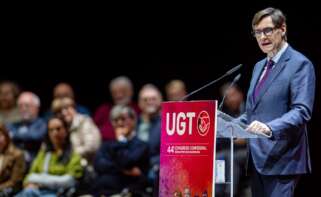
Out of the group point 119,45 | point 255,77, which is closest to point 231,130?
point 255,77

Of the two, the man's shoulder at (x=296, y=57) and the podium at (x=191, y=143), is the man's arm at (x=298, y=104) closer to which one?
the man's shoulder at (x=296, y=57)

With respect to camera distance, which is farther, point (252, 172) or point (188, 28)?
point (188, 28)

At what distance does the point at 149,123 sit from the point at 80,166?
2.70ft

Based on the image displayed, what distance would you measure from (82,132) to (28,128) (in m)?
0.64

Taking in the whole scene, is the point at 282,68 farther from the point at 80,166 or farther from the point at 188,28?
the point at 188,28

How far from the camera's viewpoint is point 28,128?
253 inches

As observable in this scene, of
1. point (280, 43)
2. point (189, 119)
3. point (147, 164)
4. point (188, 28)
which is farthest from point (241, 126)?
point (188, 28)

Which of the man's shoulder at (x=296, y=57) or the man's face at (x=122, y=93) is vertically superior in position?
the man's face at (x=122, y=93)

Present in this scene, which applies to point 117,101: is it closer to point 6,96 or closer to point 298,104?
point 6,96

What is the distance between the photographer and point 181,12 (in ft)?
22.4

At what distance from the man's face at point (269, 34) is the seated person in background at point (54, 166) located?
2.71m

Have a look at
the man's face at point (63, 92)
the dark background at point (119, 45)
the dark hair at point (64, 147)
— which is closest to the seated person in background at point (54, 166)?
the dark hair at point (64, 147)

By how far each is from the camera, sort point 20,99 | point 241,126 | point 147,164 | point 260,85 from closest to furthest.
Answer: point 241,126 → point 260,85 → point 147,164 → point 20,99

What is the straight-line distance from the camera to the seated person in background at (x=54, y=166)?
5625 mm
